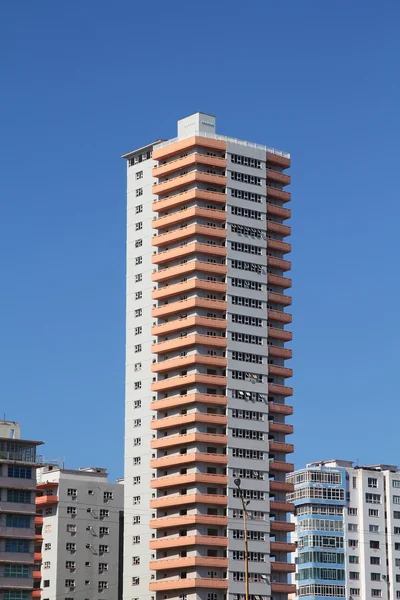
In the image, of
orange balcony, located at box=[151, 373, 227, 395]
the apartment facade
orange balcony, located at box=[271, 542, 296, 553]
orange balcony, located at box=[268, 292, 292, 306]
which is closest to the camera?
orange balcony, located at box=[151, 373, 227, 395]

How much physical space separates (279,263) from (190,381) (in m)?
24.8

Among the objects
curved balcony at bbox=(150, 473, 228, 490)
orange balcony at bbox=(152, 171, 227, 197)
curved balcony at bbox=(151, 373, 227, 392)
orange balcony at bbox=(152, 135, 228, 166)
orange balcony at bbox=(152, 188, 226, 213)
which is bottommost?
curved balcony at bbox=(150, 473, 228, 490)

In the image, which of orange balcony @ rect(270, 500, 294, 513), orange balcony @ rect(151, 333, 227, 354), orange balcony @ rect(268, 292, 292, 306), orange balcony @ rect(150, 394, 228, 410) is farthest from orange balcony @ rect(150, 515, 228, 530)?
orange balcony @ rect(268, 292, 292, 306)

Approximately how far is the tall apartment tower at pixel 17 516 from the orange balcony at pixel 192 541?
813 inches

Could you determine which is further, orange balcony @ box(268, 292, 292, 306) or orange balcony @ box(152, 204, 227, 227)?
orange balcony @ box(268, 292, 292, 306)

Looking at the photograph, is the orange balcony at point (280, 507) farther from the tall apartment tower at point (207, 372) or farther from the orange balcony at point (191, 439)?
the orange balcony at point (191, 439)

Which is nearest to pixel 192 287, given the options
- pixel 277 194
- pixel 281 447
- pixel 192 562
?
pixel 277 194

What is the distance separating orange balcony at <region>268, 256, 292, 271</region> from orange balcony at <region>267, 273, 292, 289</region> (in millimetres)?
1461

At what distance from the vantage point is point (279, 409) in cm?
17800

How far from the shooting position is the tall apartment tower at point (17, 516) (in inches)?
6860

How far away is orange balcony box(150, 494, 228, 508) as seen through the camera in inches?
6560

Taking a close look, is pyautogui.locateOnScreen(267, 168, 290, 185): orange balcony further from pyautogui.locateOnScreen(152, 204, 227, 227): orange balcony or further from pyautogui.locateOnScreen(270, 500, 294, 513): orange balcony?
pyautogui.locateOnScreen(270, 500, 294, 513): orange balcony

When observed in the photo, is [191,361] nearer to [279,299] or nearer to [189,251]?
[189,251]

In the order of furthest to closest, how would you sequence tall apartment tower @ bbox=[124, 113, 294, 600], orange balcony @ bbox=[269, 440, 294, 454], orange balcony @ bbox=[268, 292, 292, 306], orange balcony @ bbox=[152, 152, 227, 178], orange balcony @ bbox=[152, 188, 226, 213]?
orange balcony @ bbox=[268, 292, 292, 306] → orange balcony @ bbox=[152, 152, 227, 178] → orange balcony @ bbox=[152, 188, 226, 213] → orange balcony @ bbox=[269, 440, 294, 454] → tall apartment tower @ bbox=[124, 113, 294, 600]
